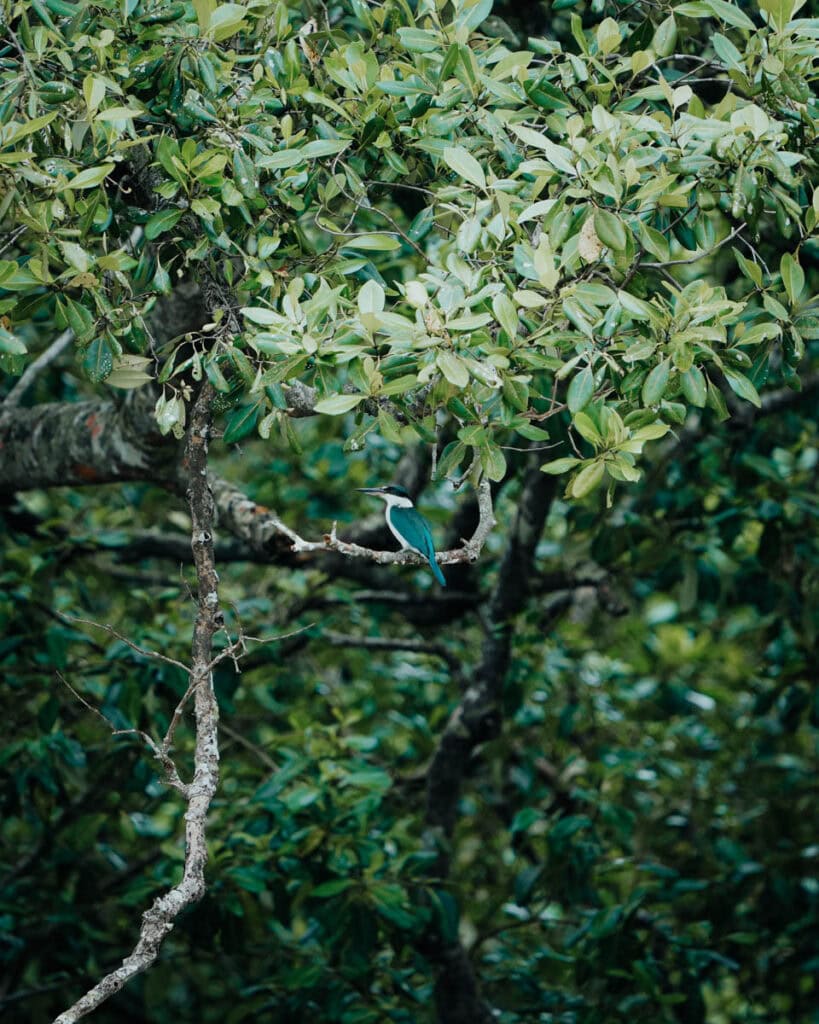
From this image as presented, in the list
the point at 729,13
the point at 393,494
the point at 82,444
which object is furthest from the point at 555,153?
the point at 82,444

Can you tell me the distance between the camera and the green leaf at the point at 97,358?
8.48 feet

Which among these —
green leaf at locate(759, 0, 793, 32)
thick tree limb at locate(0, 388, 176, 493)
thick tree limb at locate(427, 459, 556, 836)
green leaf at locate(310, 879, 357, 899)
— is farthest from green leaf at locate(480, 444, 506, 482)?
thick tree limb at locate(427, 459, 556, 836)

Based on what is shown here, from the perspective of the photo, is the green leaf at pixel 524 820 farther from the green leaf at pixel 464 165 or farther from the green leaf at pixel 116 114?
the green leaf at pixel 116 114

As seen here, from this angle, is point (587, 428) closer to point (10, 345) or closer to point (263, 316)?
point (263, 316)

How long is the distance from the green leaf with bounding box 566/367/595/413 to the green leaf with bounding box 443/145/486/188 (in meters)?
0.41

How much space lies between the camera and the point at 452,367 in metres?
2.15

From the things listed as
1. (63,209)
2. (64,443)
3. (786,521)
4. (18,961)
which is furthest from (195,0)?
(18,961)

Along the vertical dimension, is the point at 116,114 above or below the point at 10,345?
above

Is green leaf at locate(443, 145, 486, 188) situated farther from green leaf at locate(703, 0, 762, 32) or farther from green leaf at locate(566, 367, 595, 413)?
green leaf at locate(703, 0, 762, 32)

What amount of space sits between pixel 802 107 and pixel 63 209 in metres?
1.47

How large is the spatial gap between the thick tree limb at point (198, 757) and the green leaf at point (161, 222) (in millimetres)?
343

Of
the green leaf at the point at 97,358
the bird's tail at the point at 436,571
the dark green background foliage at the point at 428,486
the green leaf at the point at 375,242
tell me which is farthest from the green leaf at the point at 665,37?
the green leaf at the point at 97,358

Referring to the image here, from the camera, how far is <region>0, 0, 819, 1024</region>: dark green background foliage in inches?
94.0

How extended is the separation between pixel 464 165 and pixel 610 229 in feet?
1.04
